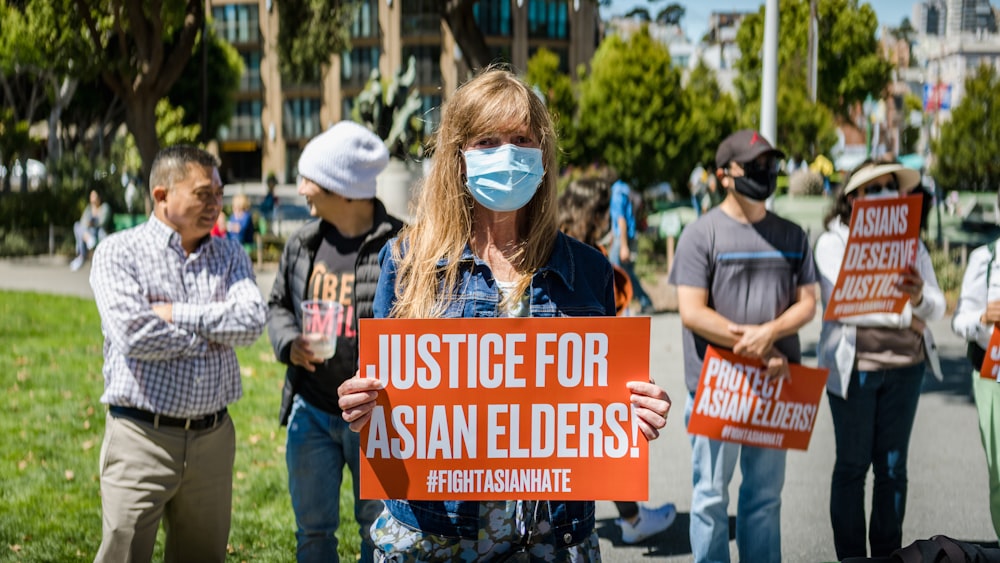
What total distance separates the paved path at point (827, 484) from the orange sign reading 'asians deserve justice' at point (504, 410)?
285cm

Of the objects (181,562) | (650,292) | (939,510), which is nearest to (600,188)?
(939,510)

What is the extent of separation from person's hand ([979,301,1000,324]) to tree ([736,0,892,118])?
4573 centimetres

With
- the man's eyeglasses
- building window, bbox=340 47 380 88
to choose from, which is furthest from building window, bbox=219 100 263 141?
the man's eyeglasses

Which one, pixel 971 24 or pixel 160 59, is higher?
pixel 971 24

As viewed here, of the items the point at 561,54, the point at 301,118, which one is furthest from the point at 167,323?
the point at 301,118

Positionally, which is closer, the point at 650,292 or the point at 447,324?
the point at 447,324

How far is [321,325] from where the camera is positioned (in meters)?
3.50

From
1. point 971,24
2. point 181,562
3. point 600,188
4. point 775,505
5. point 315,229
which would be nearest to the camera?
point 181,562

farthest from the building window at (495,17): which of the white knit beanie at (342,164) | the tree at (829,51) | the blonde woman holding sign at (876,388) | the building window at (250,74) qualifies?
the white knit beanie at (342,164)

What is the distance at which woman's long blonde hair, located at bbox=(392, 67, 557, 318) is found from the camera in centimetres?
245

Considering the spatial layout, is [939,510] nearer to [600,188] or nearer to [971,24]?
[600,188]

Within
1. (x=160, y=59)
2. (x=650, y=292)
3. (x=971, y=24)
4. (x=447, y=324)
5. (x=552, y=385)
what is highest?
(x=971, y=24)

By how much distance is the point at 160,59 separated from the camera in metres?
20.2

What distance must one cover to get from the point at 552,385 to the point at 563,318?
0.57ft
